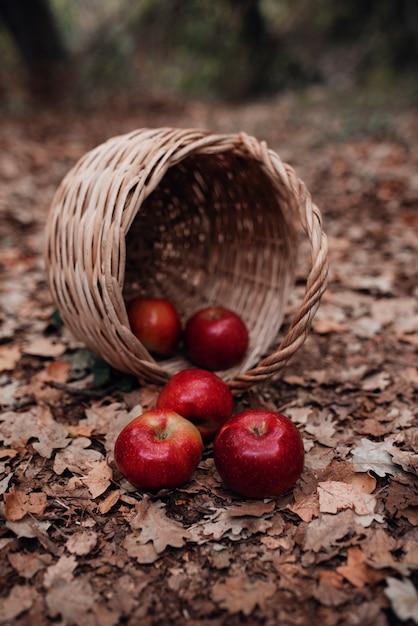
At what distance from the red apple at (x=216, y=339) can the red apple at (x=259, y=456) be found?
0.55m

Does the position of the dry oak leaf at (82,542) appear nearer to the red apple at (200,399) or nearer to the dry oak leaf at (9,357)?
the red apple at (200,399)

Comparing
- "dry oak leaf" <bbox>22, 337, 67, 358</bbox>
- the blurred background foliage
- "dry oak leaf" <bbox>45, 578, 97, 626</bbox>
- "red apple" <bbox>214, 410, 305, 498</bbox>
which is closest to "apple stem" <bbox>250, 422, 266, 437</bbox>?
"red apple" <bbox>214, 410, 305, 498</bbox>

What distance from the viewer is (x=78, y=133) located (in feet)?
22.8

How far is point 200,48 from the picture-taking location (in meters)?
9.99

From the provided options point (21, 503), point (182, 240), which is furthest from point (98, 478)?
point (182, 240)

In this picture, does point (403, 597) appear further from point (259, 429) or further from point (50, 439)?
point (50, 439)

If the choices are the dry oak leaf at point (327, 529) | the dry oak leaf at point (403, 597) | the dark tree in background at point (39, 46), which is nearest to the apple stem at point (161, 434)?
the dry oak leaf at point (327, 529)

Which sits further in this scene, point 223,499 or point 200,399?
point 200,399

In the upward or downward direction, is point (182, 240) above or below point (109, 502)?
above

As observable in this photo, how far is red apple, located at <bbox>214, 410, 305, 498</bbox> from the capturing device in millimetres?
1466

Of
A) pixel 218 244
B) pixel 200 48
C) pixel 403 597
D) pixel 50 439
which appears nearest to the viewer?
pixel 403 597

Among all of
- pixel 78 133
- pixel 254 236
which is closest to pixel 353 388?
pixel 254 236

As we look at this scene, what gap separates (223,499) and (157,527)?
0.75 feet

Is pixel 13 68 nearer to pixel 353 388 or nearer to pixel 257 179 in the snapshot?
pixel 257 179
